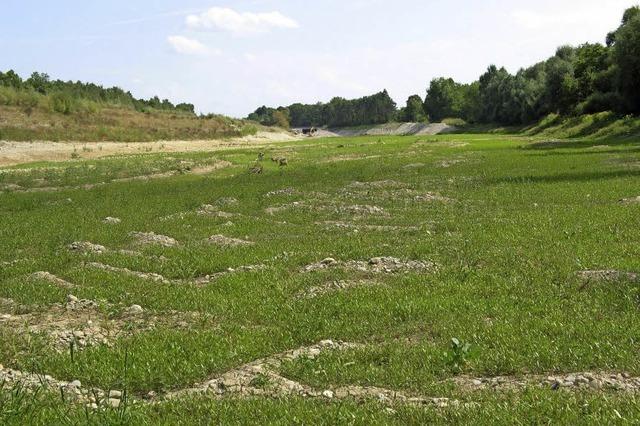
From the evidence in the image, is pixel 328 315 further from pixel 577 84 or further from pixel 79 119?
pixel 577 84

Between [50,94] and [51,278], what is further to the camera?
[50,94]

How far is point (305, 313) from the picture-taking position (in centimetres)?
1595

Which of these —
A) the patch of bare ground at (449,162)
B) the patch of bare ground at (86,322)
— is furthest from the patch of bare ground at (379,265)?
the patch of bare ground at (449,162)

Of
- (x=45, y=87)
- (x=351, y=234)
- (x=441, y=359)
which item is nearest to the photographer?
(x=441, y=359)

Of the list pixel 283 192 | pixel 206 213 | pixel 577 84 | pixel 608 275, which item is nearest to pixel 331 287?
pixel 608 275

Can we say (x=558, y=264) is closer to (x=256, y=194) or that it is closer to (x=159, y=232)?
(x=159, y=232)

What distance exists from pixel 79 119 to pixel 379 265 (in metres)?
124

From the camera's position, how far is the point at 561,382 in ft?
35.2

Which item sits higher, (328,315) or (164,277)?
(328,315)

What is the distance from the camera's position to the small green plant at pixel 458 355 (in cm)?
1182

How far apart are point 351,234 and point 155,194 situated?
22.6 meters

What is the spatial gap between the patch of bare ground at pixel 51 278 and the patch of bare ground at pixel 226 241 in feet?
23.7

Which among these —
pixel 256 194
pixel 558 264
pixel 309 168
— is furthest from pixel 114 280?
pixel 309 168

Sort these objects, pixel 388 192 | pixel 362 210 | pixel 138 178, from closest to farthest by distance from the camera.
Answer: pixel 362 210 < pixel 388 192 < pixel 138 178
